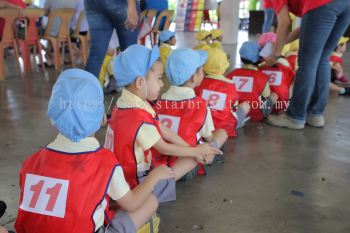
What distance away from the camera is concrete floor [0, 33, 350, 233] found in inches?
64.1

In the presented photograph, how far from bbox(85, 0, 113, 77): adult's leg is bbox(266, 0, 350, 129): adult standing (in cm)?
123

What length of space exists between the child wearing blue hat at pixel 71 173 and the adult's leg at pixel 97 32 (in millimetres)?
1565

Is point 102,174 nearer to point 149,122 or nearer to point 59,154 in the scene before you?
point 59,154

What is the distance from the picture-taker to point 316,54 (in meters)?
2.65

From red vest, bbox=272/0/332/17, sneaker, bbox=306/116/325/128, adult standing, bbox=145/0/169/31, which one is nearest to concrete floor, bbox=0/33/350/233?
sneaker, bbox=306/116/325/128

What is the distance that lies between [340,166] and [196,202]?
3.15ft

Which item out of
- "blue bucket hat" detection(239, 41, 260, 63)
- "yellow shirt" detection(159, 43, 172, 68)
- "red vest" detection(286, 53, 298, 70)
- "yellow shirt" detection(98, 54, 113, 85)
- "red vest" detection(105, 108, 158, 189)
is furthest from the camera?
"yellow shirt" detection(159, 43, 172, 68)

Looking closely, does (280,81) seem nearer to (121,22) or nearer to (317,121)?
(317,121)

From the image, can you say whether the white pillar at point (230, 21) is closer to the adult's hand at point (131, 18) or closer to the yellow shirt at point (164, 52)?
the yellow shirt at point (164, 52)

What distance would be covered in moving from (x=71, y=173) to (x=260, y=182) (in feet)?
3.85

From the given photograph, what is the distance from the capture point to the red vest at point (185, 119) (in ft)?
6.44

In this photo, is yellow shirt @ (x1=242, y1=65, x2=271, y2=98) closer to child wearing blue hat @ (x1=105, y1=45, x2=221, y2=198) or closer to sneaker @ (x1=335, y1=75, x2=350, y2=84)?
child wearing blue hat @ (x1=105, y1=45, x2=221, y2=198)

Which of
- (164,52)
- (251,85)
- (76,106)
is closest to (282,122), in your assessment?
(251,85)

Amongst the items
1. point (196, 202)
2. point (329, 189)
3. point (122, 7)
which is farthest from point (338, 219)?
point (122, 7)
